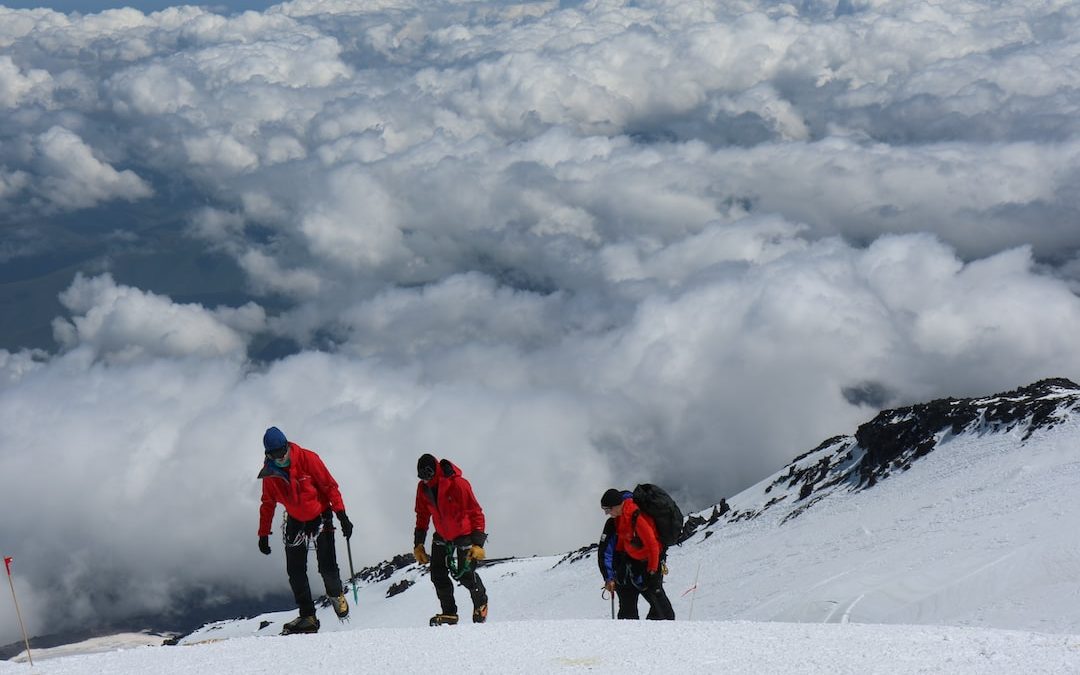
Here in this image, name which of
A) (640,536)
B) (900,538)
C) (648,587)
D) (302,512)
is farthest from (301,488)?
(900,538)

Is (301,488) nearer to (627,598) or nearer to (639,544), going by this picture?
(639,544)

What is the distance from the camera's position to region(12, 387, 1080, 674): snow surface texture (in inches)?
270

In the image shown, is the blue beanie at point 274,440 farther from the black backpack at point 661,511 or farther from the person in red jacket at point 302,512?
the black backpack at point 661,511

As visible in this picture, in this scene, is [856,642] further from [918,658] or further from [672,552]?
[672,552]

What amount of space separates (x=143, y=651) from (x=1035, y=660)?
7.75 metres

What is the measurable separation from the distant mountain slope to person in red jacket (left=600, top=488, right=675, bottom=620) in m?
5.39

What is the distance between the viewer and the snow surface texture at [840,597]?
270 inches

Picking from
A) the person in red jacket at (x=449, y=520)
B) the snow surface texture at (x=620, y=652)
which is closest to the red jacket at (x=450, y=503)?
the person in red jacket at (x=449, y=520)

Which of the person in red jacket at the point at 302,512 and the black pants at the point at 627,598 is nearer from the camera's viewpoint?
the person in red jacket at the point at 302,512

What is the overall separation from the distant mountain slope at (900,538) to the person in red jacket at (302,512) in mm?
9199

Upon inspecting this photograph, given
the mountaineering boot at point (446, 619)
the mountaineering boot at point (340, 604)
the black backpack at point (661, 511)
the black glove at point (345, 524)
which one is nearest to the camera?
the black backpack at point (661, 511)

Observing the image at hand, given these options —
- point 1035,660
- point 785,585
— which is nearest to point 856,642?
point 1035,660

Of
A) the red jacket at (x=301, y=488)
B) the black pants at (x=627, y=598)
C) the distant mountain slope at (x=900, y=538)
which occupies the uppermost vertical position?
the red jacket at (x=301, y=488)

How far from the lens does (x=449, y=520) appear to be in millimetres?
10562
